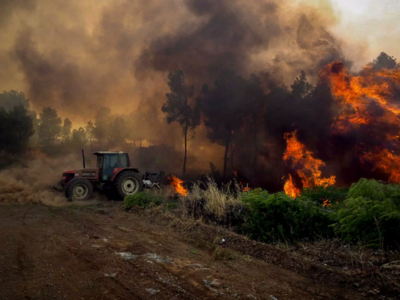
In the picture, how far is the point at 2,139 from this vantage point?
82.4 feet

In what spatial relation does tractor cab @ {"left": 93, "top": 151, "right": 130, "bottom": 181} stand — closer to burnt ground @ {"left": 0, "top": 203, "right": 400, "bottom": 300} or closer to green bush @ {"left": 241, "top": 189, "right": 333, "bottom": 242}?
burnt ground @ {"left": 0, "top": 203, "right": 400, "bottom": 300}

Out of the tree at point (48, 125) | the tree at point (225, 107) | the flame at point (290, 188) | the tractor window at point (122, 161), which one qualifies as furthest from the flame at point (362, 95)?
the tree at point (48, 125)

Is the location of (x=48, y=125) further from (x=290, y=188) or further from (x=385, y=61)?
(x=385, y=61)

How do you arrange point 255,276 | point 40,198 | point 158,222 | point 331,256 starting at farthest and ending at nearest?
1. point 40,198
2. point 158,222
3. point 331,256
4. point 255,276

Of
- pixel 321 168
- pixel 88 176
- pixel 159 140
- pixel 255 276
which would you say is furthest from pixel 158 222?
pixel 159 140

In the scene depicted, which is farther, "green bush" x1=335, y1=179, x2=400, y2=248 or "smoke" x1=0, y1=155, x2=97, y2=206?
"smoke" x1=0, y1=155, x2=97, y2=206

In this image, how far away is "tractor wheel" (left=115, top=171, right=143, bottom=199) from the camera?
14.4 m

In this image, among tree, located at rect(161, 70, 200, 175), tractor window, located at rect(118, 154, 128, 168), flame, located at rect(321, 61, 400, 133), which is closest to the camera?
tractor window, located at rect(118, 154, 128, 168)

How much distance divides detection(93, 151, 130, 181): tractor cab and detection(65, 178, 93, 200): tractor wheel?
→ 96 cm

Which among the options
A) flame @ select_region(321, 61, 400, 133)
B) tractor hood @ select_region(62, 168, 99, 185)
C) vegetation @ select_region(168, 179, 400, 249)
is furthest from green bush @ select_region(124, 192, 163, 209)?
flame @ select_region(321, 61, 400, 133)

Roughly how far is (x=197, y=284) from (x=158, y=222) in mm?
4676

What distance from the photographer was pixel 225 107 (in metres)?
32.6

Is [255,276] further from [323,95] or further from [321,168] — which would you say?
[323,95]

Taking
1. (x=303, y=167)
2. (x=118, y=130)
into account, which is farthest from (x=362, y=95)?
(x=118, y=130)
